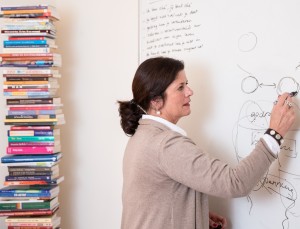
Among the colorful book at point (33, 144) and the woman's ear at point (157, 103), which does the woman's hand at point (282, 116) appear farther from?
the colorful book at point (33, 144)

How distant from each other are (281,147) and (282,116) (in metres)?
0.17

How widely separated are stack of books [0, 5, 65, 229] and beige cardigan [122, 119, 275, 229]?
645 millimetres

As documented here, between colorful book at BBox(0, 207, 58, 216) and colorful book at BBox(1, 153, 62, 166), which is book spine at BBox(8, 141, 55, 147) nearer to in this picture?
colorful book at BBox(1, 153, 62, 166)

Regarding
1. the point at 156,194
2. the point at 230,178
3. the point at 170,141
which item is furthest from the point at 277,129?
the point at 156,194

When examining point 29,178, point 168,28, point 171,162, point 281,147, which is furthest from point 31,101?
point 281,147

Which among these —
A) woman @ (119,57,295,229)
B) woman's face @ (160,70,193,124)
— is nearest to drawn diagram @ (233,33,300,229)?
woman @ (119,57,295,229)

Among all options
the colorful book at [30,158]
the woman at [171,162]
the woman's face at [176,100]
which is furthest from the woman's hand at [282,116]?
the colorful book at [30,158]

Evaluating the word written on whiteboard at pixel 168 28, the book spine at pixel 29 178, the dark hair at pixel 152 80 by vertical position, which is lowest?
the book spine at pixel 29 178

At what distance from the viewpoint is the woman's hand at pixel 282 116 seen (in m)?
1.08

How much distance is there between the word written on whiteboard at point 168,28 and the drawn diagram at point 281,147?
0.90 feet

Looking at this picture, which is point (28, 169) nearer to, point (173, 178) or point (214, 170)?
point (173, 178)

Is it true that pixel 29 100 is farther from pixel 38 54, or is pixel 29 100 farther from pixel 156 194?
pixel 156 194

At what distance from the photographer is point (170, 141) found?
1.10 metres

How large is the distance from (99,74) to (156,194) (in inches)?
42.9
